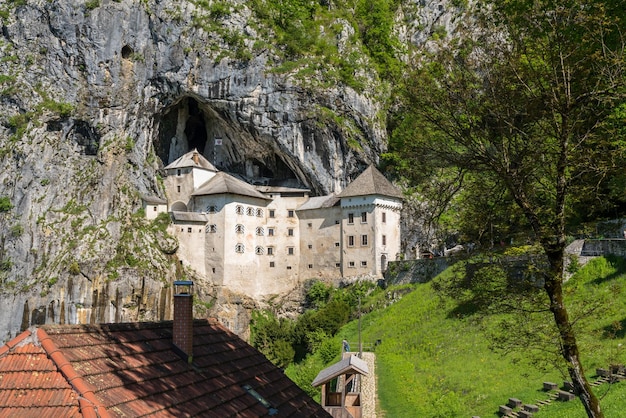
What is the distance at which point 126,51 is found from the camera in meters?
54.8

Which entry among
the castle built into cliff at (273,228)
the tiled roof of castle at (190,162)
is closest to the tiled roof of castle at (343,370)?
the castle built into cliff at (273,228)

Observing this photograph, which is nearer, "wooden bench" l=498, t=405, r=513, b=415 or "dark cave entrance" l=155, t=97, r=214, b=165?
"wooden bench" l=498, t=405, r=513, b=415

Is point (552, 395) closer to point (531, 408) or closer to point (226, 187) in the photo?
point (531, 408)

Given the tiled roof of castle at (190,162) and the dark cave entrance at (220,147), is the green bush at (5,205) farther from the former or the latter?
the tiled roof of castle at (190,162)

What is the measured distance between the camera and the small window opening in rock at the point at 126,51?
5456 centimetres

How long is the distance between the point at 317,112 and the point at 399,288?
1857 centimetres

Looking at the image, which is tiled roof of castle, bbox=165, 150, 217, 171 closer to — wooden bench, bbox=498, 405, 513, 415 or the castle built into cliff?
the castle built into cliff

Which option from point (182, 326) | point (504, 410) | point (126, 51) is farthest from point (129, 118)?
point (182, 326)

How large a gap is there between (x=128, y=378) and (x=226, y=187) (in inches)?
1691

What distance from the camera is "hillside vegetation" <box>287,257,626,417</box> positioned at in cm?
1670

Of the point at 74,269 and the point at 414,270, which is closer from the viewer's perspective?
Answer: the point at 414,270

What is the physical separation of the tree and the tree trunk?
0.02 metres

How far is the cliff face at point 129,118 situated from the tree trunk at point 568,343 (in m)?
43.5

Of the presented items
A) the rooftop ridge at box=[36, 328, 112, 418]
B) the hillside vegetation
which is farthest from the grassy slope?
the rooftop ridge at box=[36, 328, 112, 418]
